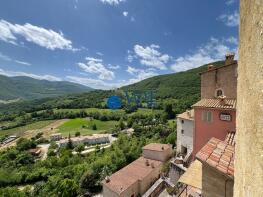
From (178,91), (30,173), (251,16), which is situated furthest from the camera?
(178,91)

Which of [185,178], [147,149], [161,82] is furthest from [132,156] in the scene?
[161,82]

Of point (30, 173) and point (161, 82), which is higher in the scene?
point (161, 82)

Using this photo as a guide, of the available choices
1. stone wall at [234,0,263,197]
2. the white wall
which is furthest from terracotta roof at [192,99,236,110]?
stone wall at [234,0,263,197]

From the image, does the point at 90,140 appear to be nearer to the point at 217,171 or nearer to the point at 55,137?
the point at 55,137

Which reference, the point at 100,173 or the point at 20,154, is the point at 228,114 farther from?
the point at 20,154

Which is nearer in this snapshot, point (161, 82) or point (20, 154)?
point (20, 154)

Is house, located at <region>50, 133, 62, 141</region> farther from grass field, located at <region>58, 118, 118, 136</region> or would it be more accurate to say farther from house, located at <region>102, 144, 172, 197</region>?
house, located at <region>102, 144, 172, 197</region>
